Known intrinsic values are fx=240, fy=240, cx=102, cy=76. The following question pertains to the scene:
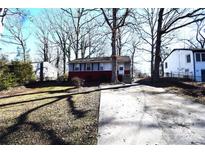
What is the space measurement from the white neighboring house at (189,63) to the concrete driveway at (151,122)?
18078 millimetres

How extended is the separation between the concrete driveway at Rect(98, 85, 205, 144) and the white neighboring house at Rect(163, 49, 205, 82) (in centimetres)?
1808

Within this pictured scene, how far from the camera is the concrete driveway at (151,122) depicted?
16.0 feet

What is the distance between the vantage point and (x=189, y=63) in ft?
86.7

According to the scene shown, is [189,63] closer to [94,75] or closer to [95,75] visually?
[95,75]

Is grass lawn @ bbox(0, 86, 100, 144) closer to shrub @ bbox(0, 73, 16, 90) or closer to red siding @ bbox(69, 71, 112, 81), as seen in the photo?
shrub @ bbox(0, 73, 16, 90)

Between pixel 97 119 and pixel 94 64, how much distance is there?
20.0 meters

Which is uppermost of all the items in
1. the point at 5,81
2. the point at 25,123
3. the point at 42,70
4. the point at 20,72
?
the point at 42,70

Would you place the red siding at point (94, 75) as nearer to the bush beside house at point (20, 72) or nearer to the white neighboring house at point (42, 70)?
the bush beside house at point (20, 72)

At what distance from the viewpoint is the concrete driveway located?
4863 mm

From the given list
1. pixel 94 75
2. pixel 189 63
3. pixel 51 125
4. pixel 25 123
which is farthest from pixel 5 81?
pixel 189 63

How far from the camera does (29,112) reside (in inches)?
291

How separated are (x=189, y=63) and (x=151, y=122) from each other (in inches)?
874

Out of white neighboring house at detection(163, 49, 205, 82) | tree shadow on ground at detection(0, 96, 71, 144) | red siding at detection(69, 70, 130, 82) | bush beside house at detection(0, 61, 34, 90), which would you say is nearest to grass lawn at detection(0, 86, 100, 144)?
tree shadow on ground at detection(0, 96, 71, 144)
